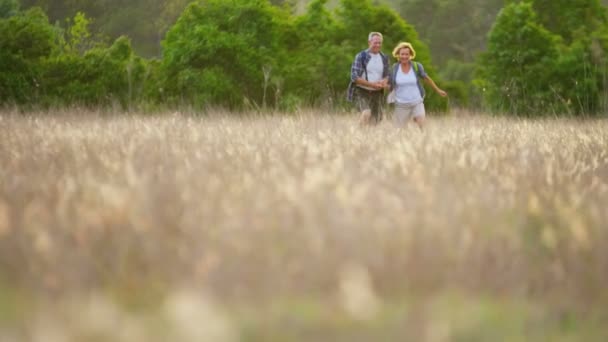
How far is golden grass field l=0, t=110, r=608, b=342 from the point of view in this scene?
80.1 inches

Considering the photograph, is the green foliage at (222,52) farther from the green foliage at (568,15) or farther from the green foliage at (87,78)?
the green foliage at (568,15)

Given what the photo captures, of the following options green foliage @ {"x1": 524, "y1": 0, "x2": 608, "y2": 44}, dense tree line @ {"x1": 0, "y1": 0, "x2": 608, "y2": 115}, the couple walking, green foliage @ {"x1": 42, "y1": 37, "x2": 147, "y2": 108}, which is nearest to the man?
the couple walking

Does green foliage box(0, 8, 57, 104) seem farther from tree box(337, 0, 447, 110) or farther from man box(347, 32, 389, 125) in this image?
man box(347, 32, 389, 125)

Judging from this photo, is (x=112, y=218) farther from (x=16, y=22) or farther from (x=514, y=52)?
(x=514, y=52)

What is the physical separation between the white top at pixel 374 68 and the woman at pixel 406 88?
30cm

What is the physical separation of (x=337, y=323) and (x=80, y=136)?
487 cm

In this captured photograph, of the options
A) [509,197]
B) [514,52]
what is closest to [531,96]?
[514,52]

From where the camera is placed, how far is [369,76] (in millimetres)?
9258

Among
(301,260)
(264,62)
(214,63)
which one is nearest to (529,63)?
(264,62)

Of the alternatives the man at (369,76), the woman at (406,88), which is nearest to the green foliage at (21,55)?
the man at (369,76)

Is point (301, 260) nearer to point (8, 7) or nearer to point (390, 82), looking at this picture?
point (390, 82)

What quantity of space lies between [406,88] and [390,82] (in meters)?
0.24

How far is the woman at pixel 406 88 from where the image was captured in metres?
8.83

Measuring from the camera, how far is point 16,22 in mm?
17375
